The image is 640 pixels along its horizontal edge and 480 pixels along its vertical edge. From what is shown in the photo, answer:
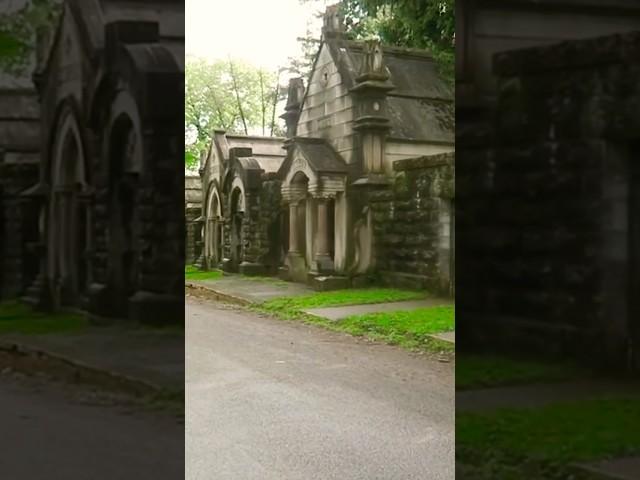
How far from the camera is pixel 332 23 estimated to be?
3164mm

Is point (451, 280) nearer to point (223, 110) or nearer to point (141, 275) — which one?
point (223, 110)

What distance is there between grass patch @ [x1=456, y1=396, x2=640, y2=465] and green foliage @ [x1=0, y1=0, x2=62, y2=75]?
1.18m

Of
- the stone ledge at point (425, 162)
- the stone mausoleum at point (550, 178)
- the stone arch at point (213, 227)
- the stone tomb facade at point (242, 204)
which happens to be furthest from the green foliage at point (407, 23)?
the stone mausoleum at point (550, 178)

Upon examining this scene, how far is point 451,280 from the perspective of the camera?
120 inches

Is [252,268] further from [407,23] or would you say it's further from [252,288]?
[407,23]

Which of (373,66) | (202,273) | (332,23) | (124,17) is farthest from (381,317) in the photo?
(124,17)

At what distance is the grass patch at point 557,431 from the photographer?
138cm

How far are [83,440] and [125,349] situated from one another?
195 millimetres

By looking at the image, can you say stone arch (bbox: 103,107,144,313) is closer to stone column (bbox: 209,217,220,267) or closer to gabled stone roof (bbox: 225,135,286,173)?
stone column (bbox: 209,217,220,267)

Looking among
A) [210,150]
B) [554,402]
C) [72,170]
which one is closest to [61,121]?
[72,170]

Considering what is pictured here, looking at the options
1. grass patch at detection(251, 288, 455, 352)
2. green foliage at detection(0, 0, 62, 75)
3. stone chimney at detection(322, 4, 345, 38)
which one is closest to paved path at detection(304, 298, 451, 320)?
grass patch at detection(251, 288, 455, 352)

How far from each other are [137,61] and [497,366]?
97 cm

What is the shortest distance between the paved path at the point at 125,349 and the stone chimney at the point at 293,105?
5.96 ft

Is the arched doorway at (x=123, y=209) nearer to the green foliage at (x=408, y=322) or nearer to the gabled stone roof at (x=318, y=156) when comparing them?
the gabled stone roof at (x=318, y=156)
